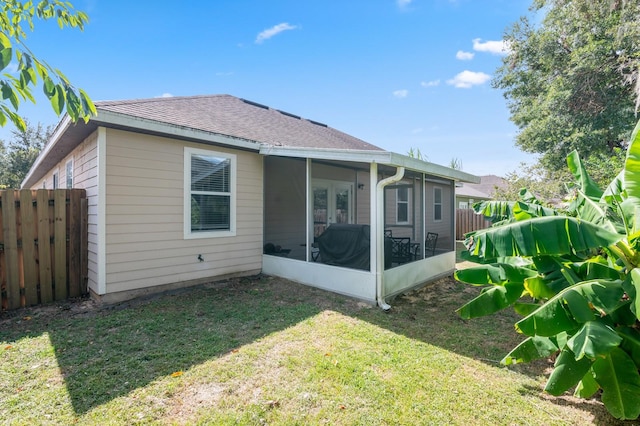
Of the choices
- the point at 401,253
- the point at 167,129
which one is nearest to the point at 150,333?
the point at 167,129

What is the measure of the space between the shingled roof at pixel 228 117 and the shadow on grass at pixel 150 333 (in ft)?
10.7

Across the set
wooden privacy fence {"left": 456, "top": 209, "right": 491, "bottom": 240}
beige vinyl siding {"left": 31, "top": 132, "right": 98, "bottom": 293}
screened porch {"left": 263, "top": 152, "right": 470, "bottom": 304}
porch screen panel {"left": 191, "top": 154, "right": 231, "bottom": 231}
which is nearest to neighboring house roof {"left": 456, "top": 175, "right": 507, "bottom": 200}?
wooden privacy fence {"left": 456, "top": 209, "right": 491, "bottom": 240}

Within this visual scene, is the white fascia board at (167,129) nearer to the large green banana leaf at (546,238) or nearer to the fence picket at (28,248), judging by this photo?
the fence picket at (28,248)

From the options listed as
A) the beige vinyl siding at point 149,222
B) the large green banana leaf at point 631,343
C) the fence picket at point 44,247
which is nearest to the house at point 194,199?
the beige vinyl siding at point 149,222

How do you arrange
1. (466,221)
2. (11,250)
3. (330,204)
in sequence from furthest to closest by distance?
(466,221), (330,204), (11,250)

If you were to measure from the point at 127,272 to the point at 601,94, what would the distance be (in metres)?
16.0

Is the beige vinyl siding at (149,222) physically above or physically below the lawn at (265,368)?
above

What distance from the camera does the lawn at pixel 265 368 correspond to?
2551mm

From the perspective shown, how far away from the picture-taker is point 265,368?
325 cm

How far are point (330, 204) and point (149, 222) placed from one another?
18.5 ft

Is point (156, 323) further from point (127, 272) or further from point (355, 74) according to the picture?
point (355, 74)

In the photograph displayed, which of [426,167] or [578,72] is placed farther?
[578,72]

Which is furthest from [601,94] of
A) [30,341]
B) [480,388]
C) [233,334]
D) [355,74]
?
[30,341]

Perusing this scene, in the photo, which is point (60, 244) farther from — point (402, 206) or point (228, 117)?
point (402, 206)
